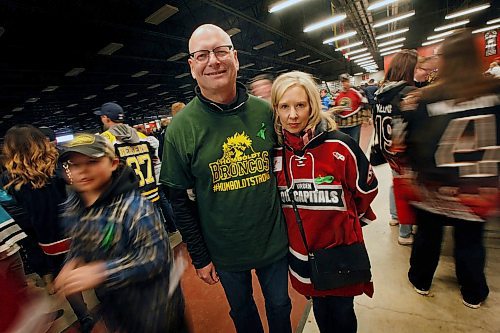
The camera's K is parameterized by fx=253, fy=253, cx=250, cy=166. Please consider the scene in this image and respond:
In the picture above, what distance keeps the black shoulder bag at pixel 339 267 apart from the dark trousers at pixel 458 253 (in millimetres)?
616

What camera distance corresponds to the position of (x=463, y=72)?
117 centimetres

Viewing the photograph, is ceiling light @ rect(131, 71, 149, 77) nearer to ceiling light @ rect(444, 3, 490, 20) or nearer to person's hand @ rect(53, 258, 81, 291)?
person's hand @ rect(53, 258, 81, 291)

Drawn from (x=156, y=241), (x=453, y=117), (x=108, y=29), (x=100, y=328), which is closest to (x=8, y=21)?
(x=108, y=29)

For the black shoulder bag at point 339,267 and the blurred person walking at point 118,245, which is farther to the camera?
the black shoulder bag at point 339,267

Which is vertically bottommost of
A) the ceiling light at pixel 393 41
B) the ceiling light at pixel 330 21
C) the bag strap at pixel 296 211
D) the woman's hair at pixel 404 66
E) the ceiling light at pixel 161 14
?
the bag strap at pixel 296 211

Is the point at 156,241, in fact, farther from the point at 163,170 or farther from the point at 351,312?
the point at 351,312

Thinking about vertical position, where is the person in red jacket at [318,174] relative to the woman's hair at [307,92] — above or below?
below

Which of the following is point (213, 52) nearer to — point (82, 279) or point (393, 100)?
point (82, 279)

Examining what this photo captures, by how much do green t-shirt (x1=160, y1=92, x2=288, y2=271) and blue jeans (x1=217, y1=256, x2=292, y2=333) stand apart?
9 centimetres

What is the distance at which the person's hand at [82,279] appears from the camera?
0.86m

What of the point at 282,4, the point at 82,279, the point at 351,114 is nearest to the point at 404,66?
the point at 351,114

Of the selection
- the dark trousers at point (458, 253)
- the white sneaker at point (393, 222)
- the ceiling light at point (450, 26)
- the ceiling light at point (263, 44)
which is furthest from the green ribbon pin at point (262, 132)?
the ceiling light at point (450, 26)

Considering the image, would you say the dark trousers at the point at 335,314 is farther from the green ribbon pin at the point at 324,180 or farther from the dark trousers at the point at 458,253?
the dark trousers at the point at 458,253

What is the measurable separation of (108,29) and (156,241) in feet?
28.0
